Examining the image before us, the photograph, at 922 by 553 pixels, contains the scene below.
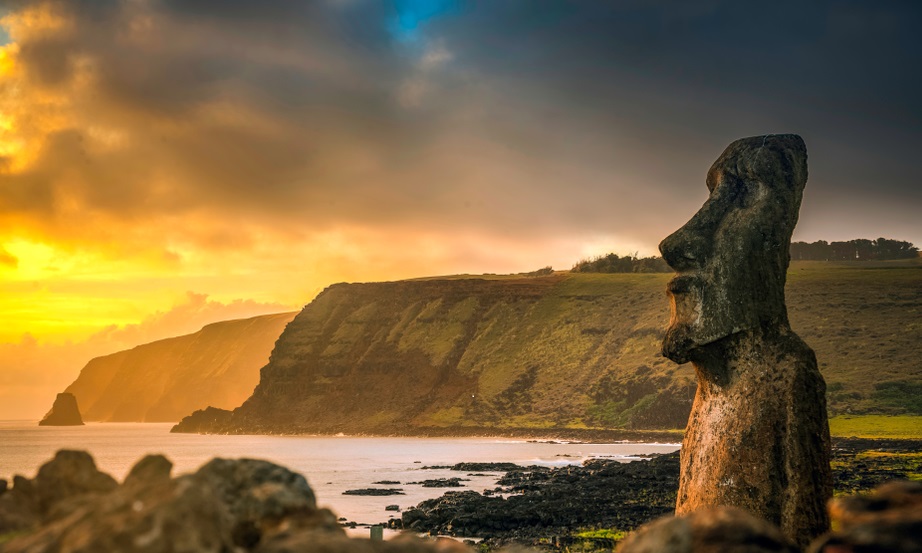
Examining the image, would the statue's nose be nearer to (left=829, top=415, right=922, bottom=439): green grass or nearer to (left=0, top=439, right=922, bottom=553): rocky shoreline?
(left=0, top=439, right=922, bottom=553): rocky shoreline

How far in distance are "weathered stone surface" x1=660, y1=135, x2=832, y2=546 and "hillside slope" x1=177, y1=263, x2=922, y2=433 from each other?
8953 cm

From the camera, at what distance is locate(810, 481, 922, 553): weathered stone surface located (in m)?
4.84

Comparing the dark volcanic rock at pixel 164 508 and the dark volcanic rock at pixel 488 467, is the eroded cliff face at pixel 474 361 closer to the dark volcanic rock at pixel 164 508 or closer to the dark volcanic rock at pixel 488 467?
the dark volcanic rock at pixel 488 467

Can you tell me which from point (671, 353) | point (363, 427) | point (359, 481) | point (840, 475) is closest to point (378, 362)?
point (363, 427)

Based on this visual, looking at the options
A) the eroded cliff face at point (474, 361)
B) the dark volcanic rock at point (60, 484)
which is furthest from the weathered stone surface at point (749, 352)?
the eroded cliff face at point (474, 361)

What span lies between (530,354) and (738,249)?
14614 cm

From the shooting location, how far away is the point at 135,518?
414cm

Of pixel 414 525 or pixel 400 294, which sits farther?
pixel 400 294

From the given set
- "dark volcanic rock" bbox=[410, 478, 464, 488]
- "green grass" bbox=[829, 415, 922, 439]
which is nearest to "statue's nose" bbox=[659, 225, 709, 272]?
"dark volcanic rock" bbox=[410, 478, 464, 488]

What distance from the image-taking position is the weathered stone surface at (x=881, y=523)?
4.84 metres

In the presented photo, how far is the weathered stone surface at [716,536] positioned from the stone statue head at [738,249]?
728 centimetres

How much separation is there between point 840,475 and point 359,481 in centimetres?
3247

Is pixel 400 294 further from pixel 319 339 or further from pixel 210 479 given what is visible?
pixel 210 479

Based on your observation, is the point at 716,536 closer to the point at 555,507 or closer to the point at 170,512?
the point at 170,512
